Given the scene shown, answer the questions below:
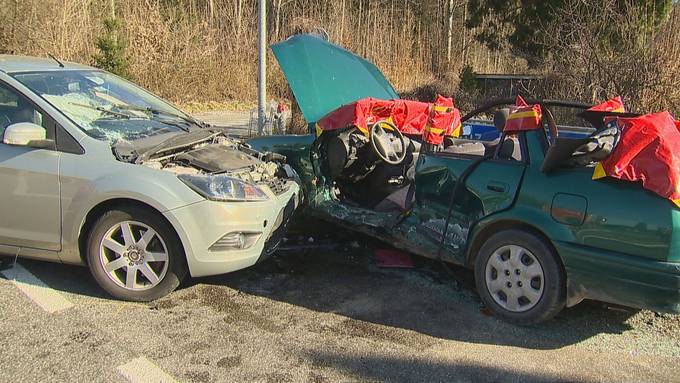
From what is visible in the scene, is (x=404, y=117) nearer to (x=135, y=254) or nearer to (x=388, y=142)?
(x=388, y=142)

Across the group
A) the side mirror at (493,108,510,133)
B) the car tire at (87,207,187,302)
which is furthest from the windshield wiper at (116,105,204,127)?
the side mirror at (493,108,510,133)

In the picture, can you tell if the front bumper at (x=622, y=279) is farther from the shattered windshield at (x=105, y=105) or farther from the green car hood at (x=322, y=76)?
the shattered windshield at (x=105, y=105)

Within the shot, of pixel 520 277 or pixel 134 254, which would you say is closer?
pixel 520 277

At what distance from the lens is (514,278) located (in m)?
3.71

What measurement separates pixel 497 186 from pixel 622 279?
3.27 ft

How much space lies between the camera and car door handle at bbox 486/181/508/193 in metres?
3.79

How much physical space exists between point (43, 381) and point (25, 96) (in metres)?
2.10

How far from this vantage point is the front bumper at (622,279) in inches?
120

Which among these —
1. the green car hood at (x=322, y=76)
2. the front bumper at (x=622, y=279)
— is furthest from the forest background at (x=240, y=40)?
the front bumper at (x=622, y=279)

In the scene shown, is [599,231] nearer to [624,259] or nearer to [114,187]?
[624,259]

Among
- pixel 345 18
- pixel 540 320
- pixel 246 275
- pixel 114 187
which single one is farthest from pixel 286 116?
pixel 345 18

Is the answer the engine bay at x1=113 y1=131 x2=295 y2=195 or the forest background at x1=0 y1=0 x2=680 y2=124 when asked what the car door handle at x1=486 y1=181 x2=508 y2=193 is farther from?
the forest background at x1=0 y1=0 x2=680 y2=124

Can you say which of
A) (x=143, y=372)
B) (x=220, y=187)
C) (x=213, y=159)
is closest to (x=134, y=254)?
(x=220, y=187)

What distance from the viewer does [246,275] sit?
179 inches
